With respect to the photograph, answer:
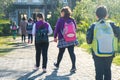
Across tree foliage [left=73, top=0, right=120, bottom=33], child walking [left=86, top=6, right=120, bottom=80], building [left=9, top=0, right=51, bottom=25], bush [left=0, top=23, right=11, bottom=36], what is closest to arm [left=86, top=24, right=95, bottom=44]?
child walking [left=86, top=6, right=120, bottom=80]

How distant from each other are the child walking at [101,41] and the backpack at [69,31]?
4.08 meters

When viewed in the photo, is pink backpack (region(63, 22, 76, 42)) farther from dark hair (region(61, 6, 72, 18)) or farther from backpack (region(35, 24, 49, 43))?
backpack (region(35, 24, 49, 43))

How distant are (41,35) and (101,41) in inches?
170

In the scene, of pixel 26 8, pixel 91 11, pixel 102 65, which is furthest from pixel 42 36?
pixel 26 8

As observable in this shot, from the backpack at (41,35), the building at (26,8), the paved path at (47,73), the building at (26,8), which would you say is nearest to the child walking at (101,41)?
the paved path at (47,73)

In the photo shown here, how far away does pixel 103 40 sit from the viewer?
319 inches

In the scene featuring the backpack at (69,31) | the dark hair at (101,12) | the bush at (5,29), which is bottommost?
the bush at (5,29)

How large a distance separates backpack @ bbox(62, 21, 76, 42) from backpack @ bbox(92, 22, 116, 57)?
4116mm

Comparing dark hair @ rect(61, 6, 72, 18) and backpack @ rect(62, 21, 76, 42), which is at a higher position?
dark hair @ rect(61, 6, 72, 18)

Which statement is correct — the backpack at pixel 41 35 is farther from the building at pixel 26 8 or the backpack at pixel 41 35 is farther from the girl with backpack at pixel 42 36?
the building at pixel 26 8

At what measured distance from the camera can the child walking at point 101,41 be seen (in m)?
8.09

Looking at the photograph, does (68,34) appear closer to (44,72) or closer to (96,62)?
(44,72)

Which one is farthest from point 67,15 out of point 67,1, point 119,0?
point 67,1

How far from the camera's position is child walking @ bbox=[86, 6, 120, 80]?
318 inches
